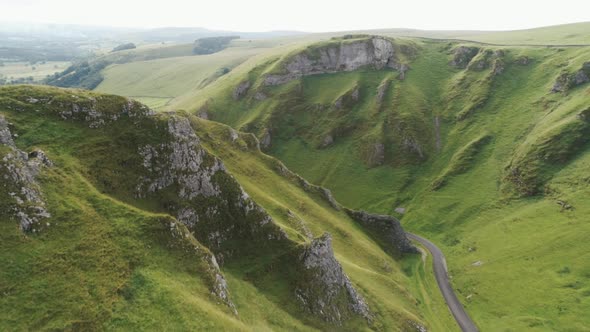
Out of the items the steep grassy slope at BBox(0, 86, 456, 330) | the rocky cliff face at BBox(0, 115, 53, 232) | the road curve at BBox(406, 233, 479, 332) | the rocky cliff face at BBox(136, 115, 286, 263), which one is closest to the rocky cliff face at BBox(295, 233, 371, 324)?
the steep grassy slope at BBox(0, 86, 456, 330)

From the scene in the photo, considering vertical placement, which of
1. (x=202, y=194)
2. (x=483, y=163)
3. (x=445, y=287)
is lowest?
(x=445, y=287)

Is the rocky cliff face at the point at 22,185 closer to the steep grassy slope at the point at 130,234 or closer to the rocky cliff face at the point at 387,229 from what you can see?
the steep grassy slope at the point at 130,234

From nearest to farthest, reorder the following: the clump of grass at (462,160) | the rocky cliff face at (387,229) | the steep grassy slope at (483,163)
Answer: the steep grassy slope at (483,163) < the rocky cliff face at (387,229) < the clump of grass at (462,160)

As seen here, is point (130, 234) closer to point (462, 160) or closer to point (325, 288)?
point (325, 288)

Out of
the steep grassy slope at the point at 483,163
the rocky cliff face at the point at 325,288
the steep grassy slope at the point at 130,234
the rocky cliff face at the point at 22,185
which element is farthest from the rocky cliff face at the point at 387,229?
the rocky cliff face at the point at 22,185

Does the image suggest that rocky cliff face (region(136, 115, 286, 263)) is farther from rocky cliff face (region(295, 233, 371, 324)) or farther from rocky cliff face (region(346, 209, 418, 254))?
rocky cliff face (region(346, 209, 418, 254))

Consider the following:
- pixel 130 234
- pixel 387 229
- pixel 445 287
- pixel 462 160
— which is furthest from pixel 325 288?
pixel 462 160

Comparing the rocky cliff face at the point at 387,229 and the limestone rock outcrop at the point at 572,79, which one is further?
the limestone rock outcrop at the point at 572,79
